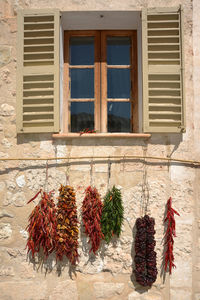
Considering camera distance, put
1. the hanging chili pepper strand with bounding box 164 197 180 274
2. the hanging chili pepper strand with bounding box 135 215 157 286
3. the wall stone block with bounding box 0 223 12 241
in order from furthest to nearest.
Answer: the wall stone block with bounding box 0 223 12 241, the hanging chili pepper strand with bounding box 164 197 180 274, the hanging chili pepper strand with bounding box 135 215 157 286

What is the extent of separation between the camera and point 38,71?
11.1ft

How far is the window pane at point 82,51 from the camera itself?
376cm

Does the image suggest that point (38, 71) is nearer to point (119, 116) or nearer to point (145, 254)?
point (119, 116)

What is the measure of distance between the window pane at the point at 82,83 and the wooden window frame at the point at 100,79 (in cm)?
6

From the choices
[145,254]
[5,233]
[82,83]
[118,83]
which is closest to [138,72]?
[118,83]

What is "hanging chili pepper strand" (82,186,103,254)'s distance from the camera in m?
3.14

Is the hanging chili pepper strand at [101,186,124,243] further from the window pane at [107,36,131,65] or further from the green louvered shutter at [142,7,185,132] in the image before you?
the window pane at [107,36,131,65]

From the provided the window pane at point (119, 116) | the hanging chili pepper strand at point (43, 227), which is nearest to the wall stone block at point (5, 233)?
the hanging chili pepper strand at point (43, 227)

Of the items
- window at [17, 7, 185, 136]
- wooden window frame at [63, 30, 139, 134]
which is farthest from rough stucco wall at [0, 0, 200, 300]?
wooden window frame at [63, 30, 139, 134]

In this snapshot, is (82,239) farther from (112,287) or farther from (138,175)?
(138,175)

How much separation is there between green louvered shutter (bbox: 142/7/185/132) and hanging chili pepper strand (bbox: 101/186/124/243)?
2.87 ft

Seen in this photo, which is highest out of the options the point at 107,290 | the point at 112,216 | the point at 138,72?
the point at 138,72

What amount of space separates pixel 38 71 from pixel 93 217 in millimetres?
1793

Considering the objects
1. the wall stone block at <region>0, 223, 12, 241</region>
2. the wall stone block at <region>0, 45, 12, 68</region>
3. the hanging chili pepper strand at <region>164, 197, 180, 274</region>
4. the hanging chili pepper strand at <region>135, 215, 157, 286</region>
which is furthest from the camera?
the wall stone block at <region>0, 45, 12, 68</region>
